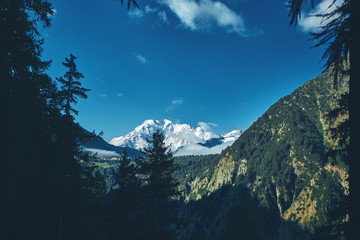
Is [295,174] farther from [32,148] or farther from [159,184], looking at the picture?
[32,148]

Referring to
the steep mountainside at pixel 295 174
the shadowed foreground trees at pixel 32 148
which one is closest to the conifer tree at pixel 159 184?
the shadowed foreground trees at pixel 32 148

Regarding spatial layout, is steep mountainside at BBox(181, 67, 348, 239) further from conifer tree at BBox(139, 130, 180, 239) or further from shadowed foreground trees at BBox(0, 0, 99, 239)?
shadowed foreground trees at BBox(0, 0, 99, 239)

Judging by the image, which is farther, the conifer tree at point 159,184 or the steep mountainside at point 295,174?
the steep mountainside at point 295,174

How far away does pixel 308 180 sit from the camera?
5212 inches

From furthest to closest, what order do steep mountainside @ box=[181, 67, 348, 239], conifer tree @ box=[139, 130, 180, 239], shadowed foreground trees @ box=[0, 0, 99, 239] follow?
steep mountainside @ box=[181, 67, 348, 239], conifer tree @ box=[139, 130, 180, 239], shadowed foreground trees @ box=[0, 0, 99, 239]

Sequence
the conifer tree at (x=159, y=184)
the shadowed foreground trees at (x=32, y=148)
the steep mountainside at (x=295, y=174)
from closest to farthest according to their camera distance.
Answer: the shadowed foreground trees at (x=32, y=148)
the conifer tree at (x=159, y=184)
the steep mountainside at (x=295, y=174)

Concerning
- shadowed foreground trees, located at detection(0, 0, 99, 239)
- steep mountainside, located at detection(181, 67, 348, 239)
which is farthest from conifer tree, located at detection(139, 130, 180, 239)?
steep mountainside, located at detection(181, 67, 348, 239)

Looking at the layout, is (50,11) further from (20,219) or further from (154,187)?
(154,187)

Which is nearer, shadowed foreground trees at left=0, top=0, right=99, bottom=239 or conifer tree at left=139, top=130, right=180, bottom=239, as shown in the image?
shadowed foreground trees at left=0, top=0, right=99, bottom=239

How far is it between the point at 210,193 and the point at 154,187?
639 feet

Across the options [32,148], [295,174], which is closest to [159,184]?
[32,148]

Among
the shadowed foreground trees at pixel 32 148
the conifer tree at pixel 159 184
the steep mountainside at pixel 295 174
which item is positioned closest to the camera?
the shadowed foreground trees at pixel 32 148

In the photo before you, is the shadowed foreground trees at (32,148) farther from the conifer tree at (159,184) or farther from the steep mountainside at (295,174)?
the steep mountainside at (295,174)

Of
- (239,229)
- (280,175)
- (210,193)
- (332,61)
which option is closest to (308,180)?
(280,175)
